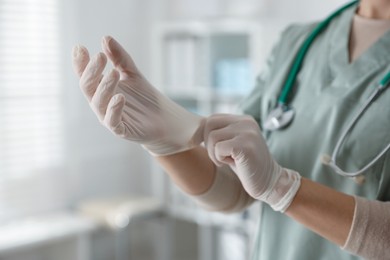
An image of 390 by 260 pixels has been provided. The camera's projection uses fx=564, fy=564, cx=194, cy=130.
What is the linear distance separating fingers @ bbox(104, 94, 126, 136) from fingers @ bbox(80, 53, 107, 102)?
6 centimetres

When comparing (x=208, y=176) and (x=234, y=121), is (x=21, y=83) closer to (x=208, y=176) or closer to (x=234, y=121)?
(x=208, y=176)

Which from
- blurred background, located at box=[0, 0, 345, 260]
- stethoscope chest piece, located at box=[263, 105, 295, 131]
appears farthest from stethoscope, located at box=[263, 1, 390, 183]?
blurred background, located at box=[0, 0, 345, 260]

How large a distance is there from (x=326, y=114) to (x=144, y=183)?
2.40 metres

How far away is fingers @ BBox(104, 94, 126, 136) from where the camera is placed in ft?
2.72

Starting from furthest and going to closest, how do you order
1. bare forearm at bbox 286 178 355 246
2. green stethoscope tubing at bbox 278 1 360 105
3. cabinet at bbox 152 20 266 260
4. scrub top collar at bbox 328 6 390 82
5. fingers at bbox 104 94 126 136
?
cabinet at bbox 152 20 266 260, green stethoscope tubing at bbox 278 1 360 105, scrub top collar at bbox 328 6 390 82, bare forearm at bbox 286 178 355 246, fingers at bbox 104 94 126 136

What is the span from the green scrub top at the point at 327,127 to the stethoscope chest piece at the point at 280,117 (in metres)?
0.01

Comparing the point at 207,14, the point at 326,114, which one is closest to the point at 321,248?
the point at 326,114

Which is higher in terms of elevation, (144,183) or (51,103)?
(51,103)

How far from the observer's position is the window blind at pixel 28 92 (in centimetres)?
273

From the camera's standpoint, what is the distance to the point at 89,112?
3066mm

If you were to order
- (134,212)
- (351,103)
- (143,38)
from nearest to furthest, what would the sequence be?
(351,103) → (134,212) → (143,38)

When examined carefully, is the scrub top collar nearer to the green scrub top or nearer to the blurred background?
the green scrub top

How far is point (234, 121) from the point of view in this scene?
97cm

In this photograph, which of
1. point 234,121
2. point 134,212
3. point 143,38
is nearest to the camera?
point 234,121
